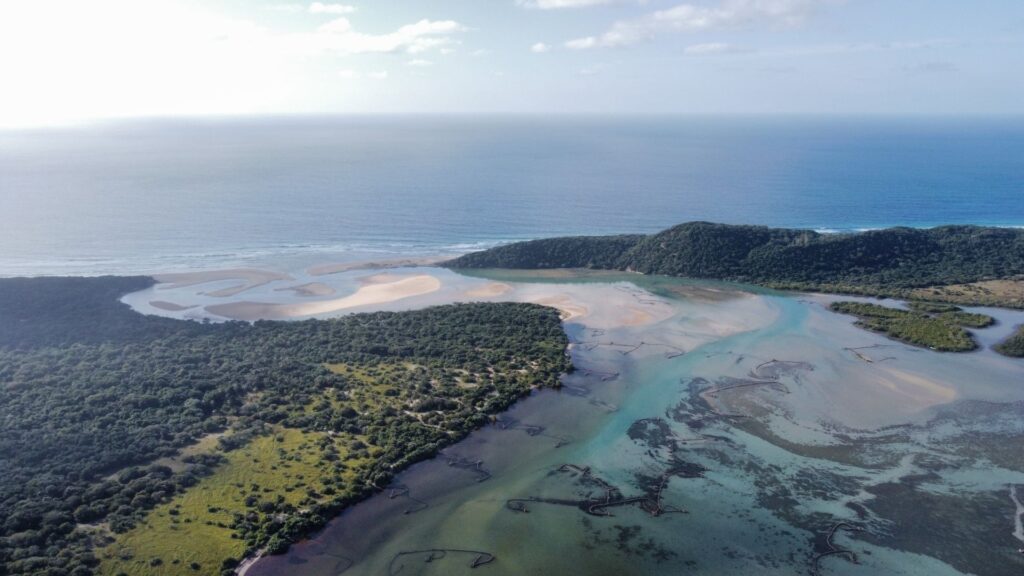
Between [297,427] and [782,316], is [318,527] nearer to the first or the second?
[297,427]

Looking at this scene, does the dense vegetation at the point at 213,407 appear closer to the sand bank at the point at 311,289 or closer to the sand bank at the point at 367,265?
the sand bank at the point at 311,289

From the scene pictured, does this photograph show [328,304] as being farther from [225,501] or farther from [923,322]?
[923,322]

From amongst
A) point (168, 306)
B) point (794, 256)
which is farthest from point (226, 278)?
point (794, 256)

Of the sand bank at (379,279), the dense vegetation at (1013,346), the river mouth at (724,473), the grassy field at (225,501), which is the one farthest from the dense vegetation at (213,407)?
the dense vegetation at (1013,346)

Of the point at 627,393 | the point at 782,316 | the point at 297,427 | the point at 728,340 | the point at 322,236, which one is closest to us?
the point at 297,427

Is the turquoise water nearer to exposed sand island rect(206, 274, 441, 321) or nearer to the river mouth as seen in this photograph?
the river mouth

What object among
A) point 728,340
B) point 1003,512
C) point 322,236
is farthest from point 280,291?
point 1003,512
